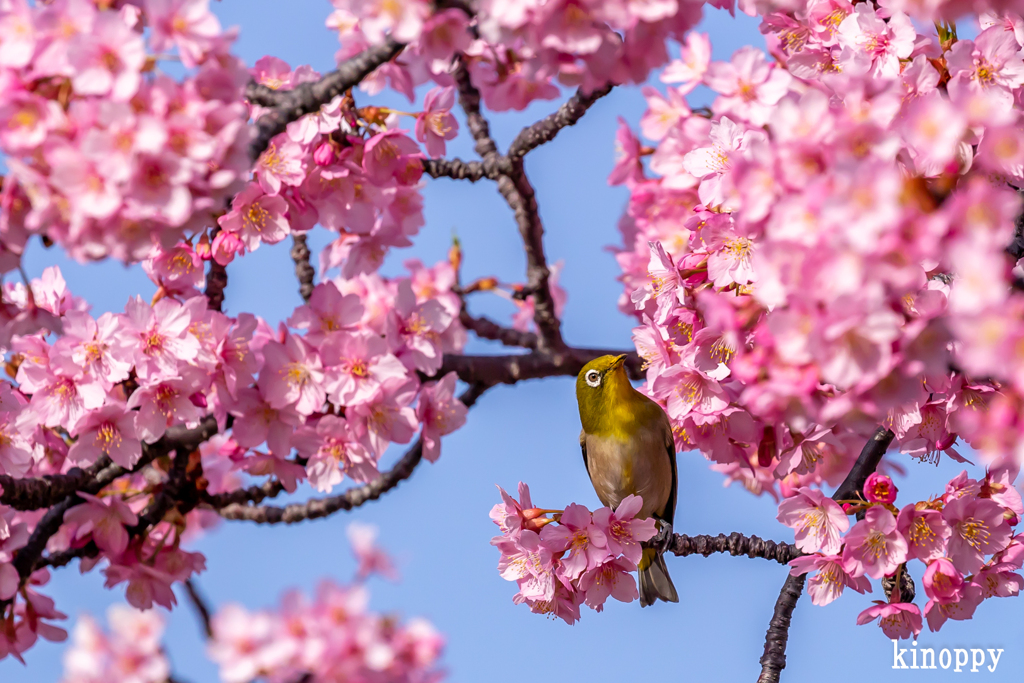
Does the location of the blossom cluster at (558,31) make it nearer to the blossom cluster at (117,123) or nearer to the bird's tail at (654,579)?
the blossom cluster at (117,123)

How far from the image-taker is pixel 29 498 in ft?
12.0

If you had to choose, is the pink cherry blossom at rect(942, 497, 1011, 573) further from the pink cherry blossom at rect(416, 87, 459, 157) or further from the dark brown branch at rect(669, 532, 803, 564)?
the pink cherry blossom at rect(416, 87, 459, 157)

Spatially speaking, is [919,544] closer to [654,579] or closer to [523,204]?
[654,579]

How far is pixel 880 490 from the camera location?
3.40 metres

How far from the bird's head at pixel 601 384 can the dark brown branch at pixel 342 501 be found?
674 mm

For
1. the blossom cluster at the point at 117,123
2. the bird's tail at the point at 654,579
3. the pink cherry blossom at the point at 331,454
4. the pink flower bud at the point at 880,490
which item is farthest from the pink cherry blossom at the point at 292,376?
the bird's tail at the point at 654,579

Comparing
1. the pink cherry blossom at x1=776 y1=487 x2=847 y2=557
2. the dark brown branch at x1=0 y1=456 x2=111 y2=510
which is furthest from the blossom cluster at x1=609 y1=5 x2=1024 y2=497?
the dark brown branch at x1=0 y1=456 x2=111 y2=510

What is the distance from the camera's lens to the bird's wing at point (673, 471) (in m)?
4.98

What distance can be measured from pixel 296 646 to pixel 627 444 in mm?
3075

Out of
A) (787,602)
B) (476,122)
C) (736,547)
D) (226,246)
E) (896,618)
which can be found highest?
(476,122)

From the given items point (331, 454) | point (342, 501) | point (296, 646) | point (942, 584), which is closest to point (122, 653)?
point (296, 646)

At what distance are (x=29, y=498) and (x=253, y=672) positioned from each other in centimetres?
220

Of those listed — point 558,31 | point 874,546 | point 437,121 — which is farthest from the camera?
point 437,121

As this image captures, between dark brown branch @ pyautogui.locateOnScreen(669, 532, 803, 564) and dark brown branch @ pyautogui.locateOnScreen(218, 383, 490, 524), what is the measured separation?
131cm
